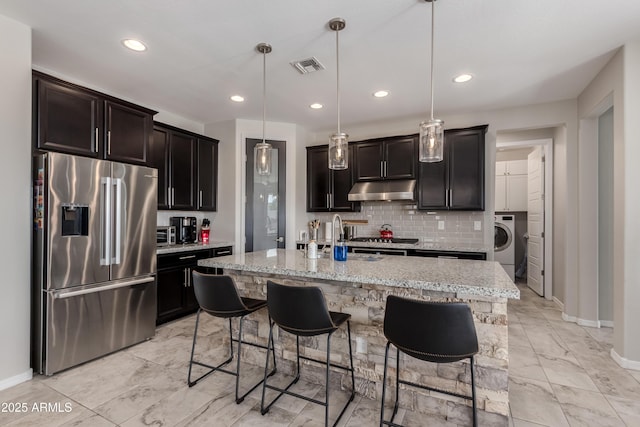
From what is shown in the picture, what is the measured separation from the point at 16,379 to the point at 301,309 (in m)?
2.33

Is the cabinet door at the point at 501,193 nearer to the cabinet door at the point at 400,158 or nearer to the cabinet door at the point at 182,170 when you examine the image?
the cabinet door at the point at 400,158

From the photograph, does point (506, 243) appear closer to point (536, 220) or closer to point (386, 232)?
point (536, 220)

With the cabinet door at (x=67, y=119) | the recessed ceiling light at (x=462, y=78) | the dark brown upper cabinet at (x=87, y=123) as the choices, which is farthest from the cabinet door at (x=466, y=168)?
the cabinet door at (x=67, y=119)

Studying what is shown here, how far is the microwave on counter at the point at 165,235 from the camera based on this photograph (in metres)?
4.04

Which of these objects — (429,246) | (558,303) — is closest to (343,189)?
(429,246)

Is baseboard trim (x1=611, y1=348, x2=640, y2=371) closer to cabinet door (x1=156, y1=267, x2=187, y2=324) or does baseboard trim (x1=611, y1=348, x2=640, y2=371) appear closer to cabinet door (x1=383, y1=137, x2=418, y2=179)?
cabinet door (x1=383, y1=137, x2=418, y2=179)

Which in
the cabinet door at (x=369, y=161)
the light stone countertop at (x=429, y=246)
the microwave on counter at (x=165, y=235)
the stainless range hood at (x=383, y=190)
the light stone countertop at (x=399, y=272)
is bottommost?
the light stone countertop at (x=429, y=246)

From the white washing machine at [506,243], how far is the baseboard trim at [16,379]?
667cm

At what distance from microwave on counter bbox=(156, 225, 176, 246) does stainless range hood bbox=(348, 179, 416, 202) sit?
249 cm

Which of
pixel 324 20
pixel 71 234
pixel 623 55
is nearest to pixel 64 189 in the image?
pixel 71 234

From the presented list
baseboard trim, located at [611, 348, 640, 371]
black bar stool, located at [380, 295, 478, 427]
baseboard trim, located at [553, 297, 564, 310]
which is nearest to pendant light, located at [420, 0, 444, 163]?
black bar stool, located at [380, 295, 478, 427]

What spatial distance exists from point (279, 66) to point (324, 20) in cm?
84

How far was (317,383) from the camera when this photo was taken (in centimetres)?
239

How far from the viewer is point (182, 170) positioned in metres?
4.21
